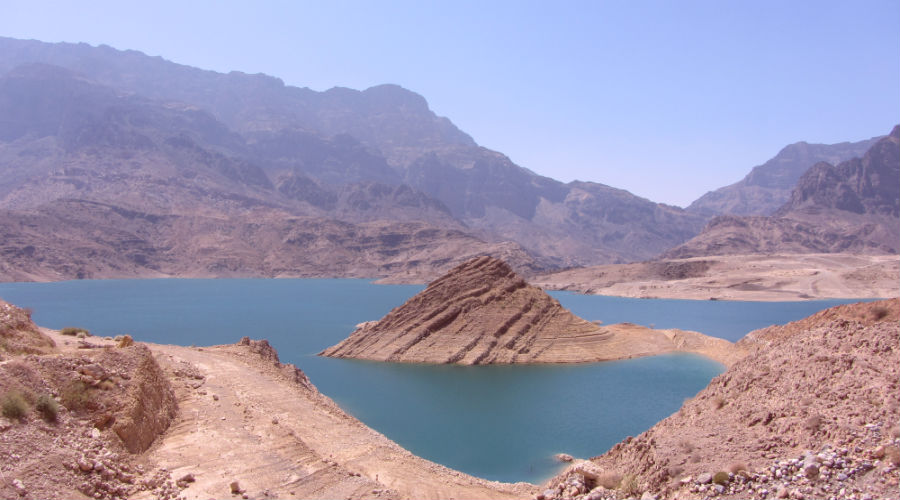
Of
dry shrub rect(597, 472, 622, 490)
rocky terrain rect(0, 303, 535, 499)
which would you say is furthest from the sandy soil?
dry shrub rect(597, 472, 622, 490)

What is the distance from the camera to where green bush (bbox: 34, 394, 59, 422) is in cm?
1537

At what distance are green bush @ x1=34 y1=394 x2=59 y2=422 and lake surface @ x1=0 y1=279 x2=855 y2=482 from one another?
1804 cm

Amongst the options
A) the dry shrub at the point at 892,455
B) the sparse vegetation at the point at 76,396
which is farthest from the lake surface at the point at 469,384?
the dry shrub at the point at 892,455

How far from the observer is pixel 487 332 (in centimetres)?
6022

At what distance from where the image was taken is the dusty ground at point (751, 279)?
149 meters

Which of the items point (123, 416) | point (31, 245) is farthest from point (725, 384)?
point (31, 245)

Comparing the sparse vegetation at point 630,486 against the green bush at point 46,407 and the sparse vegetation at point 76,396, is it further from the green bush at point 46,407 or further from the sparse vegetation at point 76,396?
the sparse vegetation at point 76,396

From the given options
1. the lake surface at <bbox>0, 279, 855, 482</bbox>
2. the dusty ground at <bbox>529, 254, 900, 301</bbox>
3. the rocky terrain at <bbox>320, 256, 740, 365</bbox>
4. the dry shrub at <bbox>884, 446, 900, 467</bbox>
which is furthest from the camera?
the dusty ground at <bbox>529, 254, 900, 301</bbox>

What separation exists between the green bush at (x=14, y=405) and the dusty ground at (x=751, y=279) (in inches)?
6158

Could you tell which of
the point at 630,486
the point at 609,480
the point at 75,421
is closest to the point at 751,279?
the point at 609,480

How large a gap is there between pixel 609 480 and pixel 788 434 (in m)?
4.17

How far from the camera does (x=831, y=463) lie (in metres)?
12.4

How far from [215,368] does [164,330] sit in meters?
55.5

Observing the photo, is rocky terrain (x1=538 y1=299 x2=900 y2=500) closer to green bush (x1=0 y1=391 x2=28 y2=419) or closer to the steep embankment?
the steep embankment
